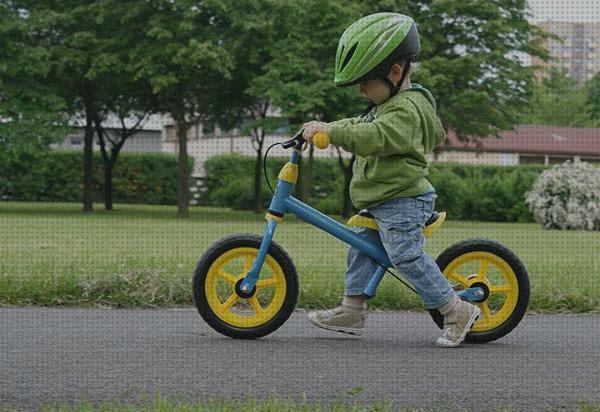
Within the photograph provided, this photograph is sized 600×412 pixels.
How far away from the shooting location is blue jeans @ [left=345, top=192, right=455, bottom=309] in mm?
4602

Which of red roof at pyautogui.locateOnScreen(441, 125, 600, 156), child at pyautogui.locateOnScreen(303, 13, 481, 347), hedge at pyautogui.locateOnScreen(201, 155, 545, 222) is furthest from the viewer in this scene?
red roof at pyautogui.locateOnScreen(441, 125, 600, 156)

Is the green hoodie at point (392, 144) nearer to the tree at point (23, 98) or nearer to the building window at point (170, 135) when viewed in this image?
the tree at point (23, 98)

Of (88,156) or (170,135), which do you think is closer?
(88,156)

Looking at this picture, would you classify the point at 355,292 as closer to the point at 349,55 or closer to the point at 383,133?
the point at 383,133

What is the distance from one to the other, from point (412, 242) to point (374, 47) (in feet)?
2.77

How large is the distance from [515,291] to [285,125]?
891 inches

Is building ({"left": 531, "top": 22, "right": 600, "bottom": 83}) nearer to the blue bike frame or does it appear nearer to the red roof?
the red roof

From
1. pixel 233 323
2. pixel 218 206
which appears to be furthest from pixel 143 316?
pixel 218 206

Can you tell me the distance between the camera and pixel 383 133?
4.43 m

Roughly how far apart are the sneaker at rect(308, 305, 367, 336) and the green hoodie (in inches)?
20.4

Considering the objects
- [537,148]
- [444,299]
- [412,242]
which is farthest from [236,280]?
[537,148]

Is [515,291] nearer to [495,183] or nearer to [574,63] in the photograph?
[495,183]

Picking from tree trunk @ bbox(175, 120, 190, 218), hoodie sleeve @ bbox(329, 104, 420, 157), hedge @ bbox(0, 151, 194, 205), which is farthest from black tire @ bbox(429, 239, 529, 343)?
hedge @ bbox(0, 151, 194, 205)

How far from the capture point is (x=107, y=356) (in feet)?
14.0
